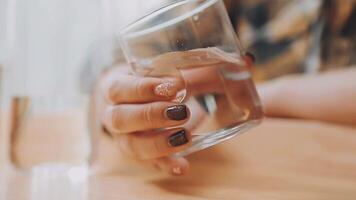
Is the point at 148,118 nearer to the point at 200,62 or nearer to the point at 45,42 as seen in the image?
the point at 200,62

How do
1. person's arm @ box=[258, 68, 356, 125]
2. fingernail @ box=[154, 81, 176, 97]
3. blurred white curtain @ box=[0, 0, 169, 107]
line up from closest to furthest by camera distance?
fingernail @ box=[154, 81, 176, 97]
blurred white curtain @ box=[0, 0, 169, 107]
person's arm @ box=[258, 68, 356, 125]

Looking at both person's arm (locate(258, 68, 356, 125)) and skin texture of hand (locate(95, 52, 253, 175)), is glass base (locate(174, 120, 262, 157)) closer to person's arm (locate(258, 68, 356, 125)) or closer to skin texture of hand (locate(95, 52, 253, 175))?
skin texture of hand (locate(95, 52, 253, 175))

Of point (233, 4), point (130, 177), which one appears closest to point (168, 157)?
point (130, 177)

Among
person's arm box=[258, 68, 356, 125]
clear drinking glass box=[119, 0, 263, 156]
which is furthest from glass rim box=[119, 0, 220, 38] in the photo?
person's arm box=[258, 68, 356, 125]

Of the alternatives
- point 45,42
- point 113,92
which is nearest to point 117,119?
point 113,92

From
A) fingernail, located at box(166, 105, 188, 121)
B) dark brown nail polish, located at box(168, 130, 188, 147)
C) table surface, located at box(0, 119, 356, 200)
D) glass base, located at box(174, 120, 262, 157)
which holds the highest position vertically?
fingernail, located at box(166, 105, 188, 121)

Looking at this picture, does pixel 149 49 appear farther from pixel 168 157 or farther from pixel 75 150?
pixel 75 150

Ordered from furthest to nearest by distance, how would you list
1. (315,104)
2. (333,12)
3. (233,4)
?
(233,4) → (333,12) → (315,104)
